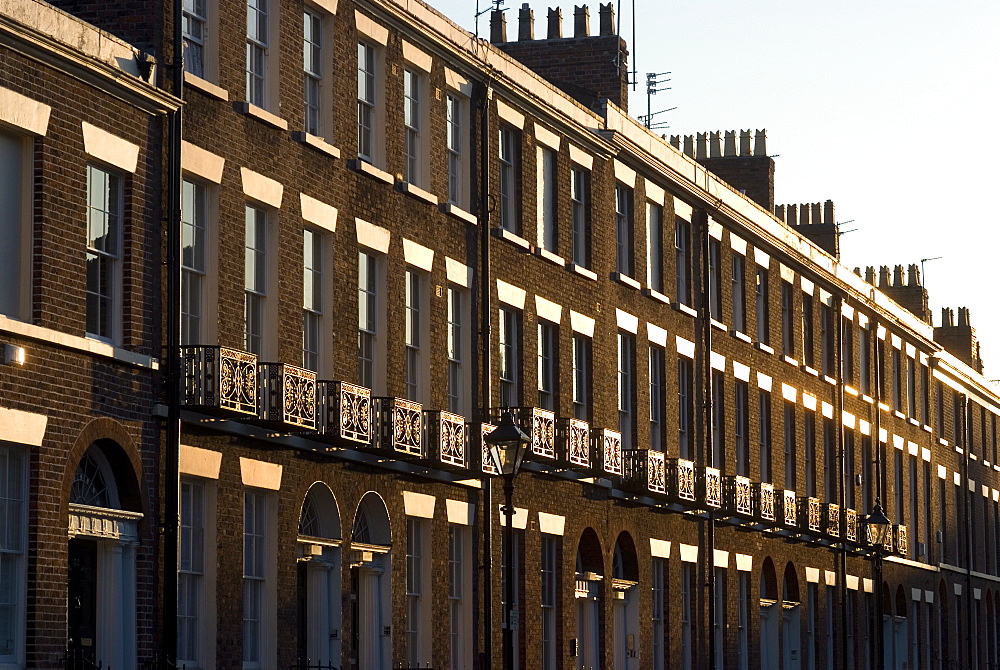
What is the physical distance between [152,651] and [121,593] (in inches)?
28.3

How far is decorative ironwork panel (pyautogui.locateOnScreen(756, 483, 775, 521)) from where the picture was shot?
4128cm

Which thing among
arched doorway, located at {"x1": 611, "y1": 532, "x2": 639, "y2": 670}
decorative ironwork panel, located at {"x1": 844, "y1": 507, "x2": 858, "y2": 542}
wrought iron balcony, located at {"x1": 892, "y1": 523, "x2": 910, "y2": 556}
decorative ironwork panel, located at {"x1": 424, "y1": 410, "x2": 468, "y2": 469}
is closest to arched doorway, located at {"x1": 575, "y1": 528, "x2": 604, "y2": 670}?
arched doorway, located at {"x1": 611, "y1": 532, "x2": 639, "y2": 670}

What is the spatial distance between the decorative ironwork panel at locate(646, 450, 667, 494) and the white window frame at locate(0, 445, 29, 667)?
16.6 meters

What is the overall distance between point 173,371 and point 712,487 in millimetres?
18129

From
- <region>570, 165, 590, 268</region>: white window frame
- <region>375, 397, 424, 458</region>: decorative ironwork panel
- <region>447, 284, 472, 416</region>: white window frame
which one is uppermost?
<region>570, 165, 590, 268</region>: white window frame

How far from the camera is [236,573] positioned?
78.1 feet

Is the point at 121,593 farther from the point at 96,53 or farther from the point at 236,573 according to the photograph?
the point at 96,53

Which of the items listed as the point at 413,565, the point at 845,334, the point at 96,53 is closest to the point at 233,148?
the point at 96,53

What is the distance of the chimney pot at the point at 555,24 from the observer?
1497 inches

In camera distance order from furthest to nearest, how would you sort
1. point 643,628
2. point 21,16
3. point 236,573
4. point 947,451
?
1. point 947,451
2. point 643,628
3. point 236,573
4. point 21,16

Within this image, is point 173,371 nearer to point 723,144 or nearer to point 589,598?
Answer: point 589,598

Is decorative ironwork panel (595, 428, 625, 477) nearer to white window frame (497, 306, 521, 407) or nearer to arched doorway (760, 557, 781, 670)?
white window frame (497, 306, 521, 407)

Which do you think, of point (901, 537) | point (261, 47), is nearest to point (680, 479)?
point (261, 47)

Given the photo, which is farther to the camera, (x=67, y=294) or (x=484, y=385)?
(x=484, y=385)
